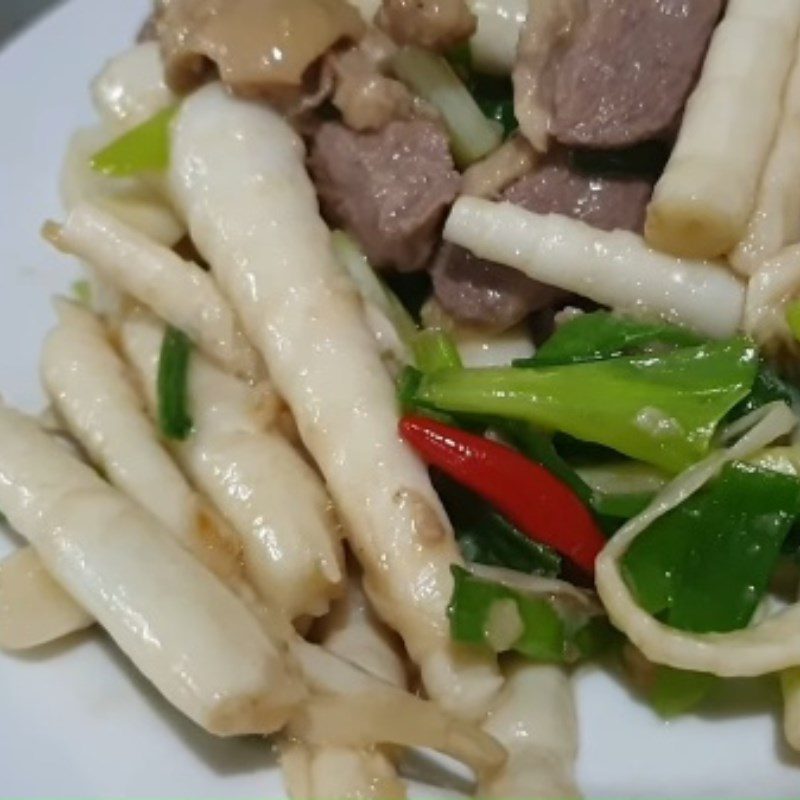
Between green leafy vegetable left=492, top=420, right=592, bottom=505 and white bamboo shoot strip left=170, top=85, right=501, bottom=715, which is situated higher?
white bamboo shoot strip left=170, top=85, right=501, bottom=715

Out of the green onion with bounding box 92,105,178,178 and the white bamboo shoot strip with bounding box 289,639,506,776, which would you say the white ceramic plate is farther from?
the green onion with bounding box 92,105,178,178

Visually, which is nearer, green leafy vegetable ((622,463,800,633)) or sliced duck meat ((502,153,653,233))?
green leafy vegetable ((622,463,800,633))

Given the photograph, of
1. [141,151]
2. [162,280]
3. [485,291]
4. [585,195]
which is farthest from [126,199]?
[585,195]

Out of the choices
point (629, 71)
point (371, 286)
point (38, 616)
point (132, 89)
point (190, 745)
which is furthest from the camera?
point (132, 89)

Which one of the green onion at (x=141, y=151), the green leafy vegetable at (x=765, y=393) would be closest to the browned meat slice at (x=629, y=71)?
the green leafy vegetable at (x=765, y=393)

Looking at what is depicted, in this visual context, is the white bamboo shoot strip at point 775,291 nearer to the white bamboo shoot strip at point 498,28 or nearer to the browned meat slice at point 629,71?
the browned meat slice at point 629,71

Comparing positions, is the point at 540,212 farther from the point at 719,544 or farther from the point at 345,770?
the point at 345,770

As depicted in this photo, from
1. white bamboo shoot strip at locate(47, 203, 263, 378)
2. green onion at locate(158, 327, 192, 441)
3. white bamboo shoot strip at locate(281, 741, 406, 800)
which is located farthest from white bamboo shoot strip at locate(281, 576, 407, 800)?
white bamboo shoot strip at locate(47, 203, 263, 378)
